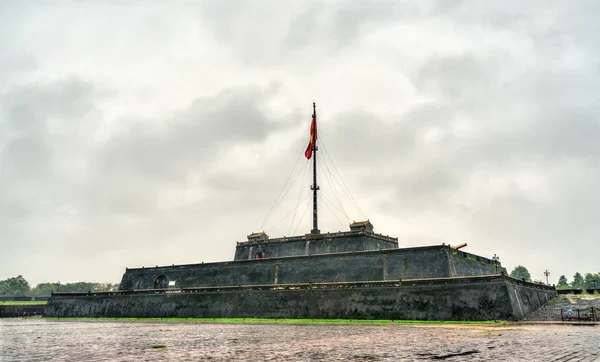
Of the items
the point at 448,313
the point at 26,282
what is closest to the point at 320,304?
the point at 448,313

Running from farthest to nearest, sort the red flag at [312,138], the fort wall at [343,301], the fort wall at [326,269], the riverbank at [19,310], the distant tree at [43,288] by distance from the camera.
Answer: the distant tree at [43,288] → the riverbank at [19,310] → the red flag at [312,138] → the fort wall at [326,269] → the fort wall at [343,301]

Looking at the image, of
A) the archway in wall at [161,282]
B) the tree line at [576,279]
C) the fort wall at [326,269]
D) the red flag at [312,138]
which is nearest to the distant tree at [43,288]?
the fort wall at [326,269]

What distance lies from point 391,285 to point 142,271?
2666cm

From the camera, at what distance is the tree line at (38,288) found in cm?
10307

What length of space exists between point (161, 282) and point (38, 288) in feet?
342

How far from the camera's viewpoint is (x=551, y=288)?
2916 cm

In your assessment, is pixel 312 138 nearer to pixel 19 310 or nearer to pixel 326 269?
pixel 326 269

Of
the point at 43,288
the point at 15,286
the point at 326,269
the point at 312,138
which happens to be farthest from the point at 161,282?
the point at 43,288

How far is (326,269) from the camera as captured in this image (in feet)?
102

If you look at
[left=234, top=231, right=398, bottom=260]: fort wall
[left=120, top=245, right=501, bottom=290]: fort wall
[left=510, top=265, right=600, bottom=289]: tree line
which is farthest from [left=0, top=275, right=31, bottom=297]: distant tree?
[left=510, top=265, right=600, bottom=289]: tree line

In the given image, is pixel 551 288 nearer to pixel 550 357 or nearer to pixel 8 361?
pixel 550 357

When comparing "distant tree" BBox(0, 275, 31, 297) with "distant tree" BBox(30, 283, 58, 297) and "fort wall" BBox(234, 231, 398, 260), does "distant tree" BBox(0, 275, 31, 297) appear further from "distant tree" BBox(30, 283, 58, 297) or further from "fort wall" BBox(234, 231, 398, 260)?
"fort wall" BBox(234, 231, 398, 260)

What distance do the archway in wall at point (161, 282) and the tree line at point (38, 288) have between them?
6951cm

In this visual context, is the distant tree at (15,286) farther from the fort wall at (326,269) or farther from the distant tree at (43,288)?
the fort wall at (326,269)
